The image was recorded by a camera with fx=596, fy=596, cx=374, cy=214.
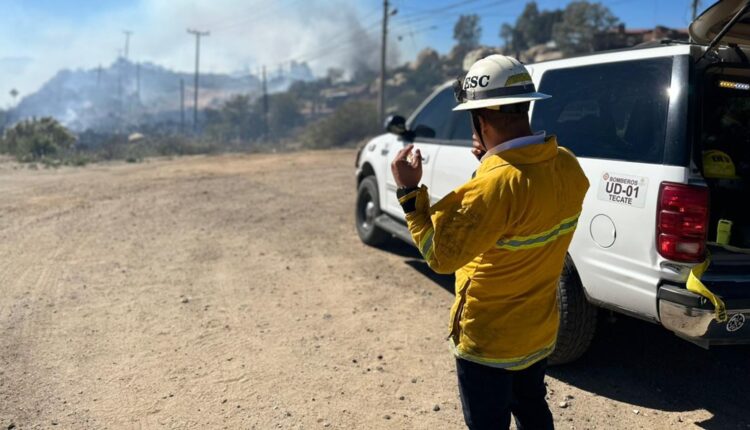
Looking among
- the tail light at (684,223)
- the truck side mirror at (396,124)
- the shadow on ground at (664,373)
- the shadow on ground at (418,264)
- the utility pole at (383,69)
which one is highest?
the utility pole at (383,69)

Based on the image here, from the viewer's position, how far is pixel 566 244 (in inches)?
83.8

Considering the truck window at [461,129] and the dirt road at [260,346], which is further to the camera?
the truck window at [461,129]

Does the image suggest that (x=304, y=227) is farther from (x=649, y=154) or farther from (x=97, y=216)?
(x=649, y=154)

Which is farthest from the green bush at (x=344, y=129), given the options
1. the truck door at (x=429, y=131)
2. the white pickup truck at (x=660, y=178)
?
the white pickup truck at (x=660, y=178)

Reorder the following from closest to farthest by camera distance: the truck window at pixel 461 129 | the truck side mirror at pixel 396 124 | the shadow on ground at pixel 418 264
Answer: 1. the truck window at pixel 461 129
2. the truck side mirror at pixel 396 124
3. the shadow on ground at pixel 418 264

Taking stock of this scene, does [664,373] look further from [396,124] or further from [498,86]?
[396,124]

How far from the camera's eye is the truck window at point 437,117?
533 centimetres

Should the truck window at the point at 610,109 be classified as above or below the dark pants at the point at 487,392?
above

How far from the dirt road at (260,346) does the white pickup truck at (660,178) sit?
27.3 inches

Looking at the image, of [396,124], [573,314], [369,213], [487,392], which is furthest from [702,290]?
[369,213]

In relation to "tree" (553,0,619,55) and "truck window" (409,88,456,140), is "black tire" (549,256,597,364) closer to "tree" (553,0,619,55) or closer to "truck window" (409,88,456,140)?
"truck window" (409,88,456,140)

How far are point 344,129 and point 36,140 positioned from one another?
17072mm

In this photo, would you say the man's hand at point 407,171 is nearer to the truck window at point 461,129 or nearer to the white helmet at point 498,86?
the white helmet at point 498,86

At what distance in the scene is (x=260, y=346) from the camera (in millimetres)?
4121
